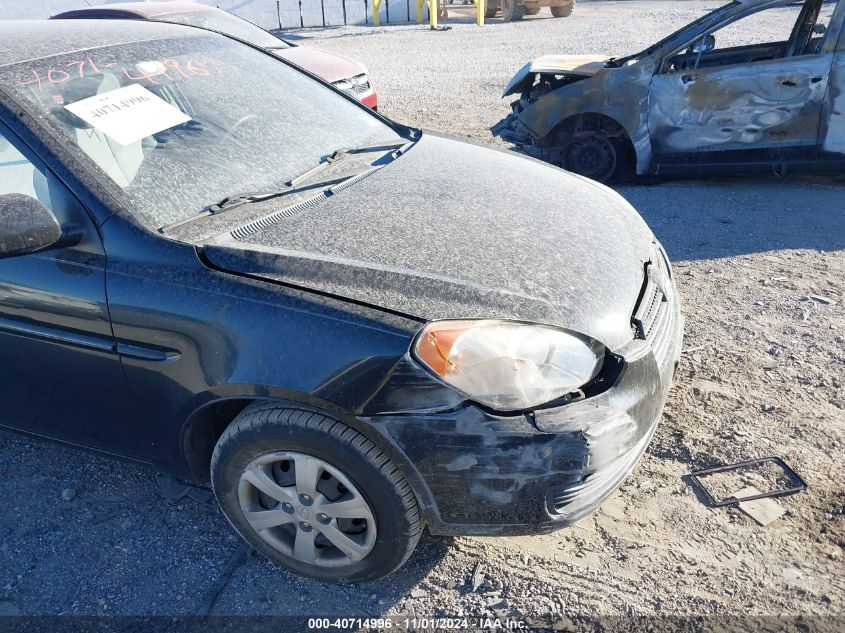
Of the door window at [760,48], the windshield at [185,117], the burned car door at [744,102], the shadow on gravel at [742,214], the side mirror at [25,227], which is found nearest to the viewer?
the side mirror at [25,227]

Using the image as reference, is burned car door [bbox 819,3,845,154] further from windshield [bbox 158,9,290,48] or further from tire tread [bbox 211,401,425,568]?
windshield [bbox 158,9,290,48]

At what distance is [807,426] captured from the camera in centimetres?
313

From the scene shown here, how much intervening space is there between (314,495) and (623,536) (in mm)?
1170

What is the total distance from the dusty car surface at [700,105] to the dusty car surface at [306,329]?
3784 millimetres

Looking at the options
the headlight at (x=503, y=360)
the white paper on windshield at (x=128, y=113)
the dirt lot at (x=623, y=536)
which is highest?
the white paper on windshield at (x=128, y=113)

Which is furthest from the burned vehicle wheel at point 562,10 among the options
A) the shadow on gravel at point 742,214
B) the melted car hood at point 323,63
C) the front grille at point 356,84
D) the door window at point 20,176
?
the door window at point 20,176

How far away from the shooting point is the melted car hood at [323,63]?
7273 mm

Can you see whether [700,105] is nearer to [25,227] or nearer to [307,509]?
[307,509]

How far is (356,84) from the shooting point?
293 inches

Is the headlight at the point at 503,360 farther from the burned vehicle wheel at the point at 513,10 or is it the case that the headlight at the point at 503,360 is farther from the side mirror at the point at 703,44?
the burned vehicle wheel at the point at 513,10

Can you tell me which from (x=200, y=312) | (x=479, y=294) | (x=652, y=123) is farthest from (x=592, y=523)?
(x=652, y=123)

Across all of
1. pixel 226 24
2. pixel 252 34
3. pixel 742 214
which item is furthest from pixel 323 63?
pixel 742 214

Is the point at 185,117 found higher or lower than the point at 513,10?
higher

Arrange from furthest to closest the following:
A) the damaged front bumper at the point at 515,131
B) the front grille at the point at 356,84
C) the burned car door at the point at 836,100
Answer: the front grille at the point at 356,84 < the damaged front bumper at the point at 515,131 < the burned car door at the point at 836,100
